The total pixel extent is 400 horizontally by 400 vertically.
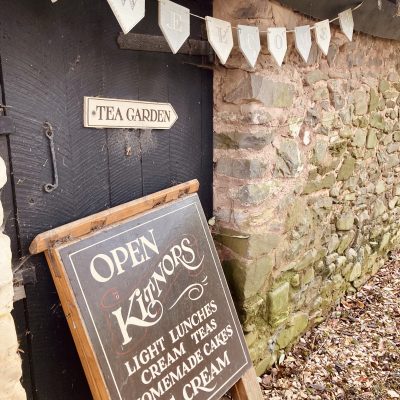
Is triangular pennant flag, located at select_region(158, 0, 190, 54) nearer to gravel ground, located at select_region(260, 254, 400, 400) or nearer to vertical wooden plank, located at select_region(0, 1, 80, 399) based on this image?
vertical wooden plank, located at select_region(0, 1, 80, 399)

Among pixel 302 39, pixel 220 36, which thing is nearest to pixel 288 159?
pixel 302 39

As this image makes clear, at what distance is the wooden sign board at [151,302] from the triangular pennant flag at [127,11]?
615mm

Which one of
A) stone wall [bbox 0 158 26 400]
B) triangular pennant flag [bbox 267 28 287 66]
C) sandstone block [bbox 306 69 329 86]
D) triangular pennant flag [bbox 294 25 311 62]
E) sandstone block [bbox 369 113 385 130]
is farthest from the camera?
sandstone block [bbox 369 113 385 130]

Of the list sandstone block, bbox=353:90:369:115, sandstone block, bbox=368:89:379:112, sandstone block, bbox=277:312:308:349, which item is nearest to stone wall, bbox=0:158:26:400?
sandstone block, bbox=277:312:308:349

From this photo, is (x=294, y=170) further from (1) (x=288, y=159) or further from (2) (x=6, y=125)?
(2) (x=6, y=125)

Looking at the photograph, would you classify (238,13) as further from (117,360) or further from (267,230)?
(117,360)

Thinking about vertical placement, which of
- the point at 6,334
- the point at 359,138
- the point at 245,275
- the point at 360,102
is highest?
the point at 360,102

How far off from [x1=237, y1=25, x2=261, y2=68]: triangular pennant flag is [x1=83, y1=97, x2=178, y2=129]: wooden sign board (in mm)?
381

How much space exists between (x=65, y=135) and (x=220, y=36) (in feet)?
2.37

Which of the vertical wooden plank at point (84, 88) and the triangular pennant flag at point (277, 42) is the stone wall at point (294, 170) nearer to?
the triangular pennant flag at point (277, 42)

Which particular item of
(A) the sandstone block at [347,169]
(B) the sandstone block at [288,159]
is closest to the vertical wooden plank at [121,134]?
(B) the sandstone block at [288,159]

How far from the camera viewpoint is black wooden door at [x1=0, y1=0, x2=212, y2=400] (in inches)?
46.7

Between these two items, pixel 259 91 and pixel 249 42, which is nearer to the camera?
pixel 249 42

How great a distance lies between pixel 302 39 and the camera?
1.78m
